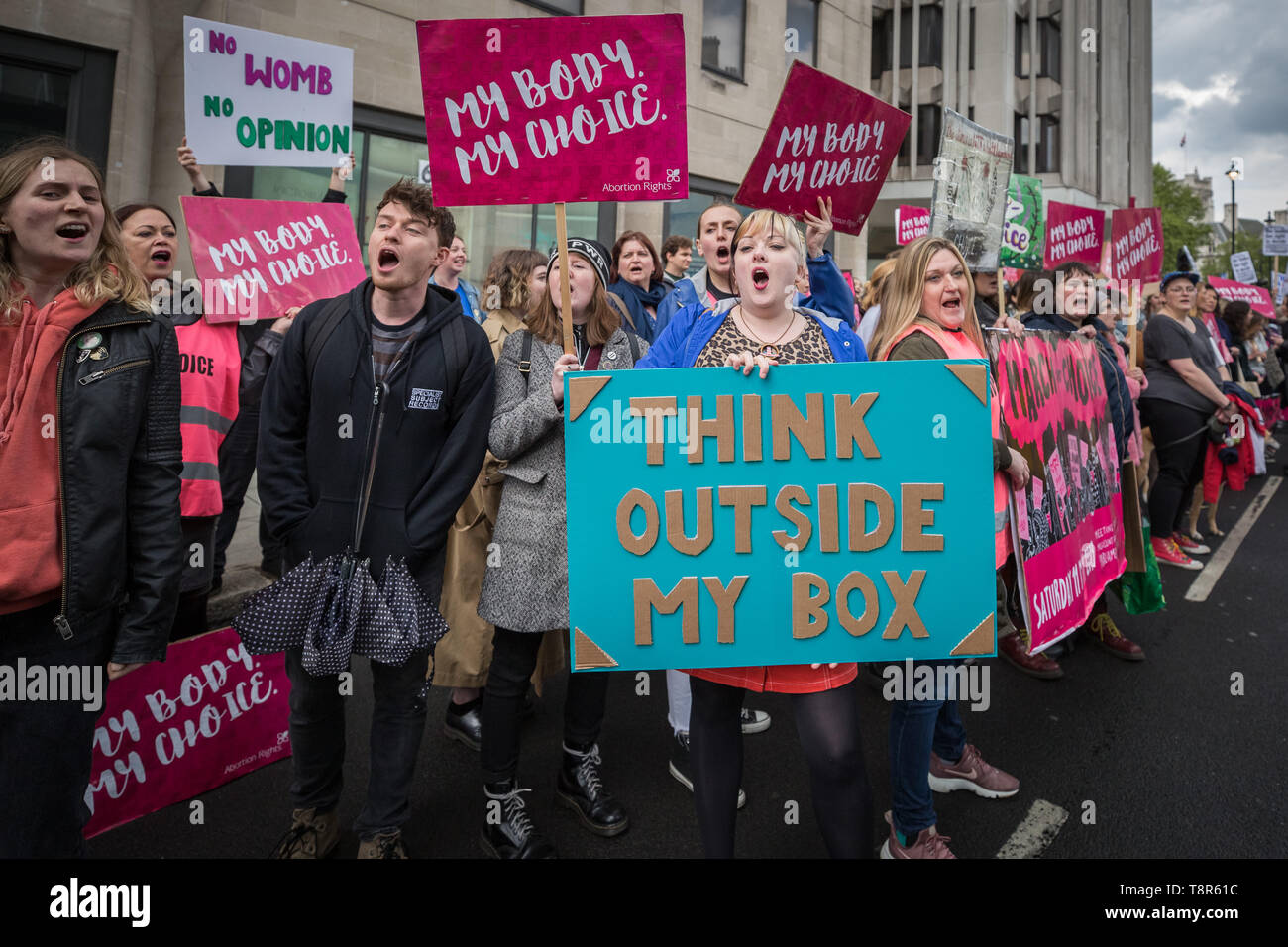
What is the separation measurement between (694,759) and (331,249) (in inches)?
132

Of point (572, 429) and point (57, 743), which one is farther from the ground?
point (572, 429)

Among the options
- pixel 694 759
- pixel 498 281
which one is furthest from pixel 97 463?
pixel 498 281

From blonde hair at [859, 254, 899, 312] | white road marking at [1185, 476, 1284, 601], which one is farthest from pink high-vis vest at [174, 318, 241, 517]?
white road marking at [1185, 476, 1284, 601]

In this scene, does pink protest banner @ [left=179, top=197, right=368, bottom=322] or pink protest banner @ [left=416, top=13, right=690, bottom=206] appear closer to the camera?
pink protest banner @ [left=416, top=13, right=690, bottom=206]

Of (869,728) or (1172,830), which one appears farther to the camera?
(869,728)

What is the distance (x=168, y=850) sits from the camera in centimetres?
271

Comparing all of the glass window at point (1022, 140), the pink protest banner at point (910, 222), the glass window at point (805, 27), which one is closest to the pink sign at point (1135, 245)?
the pink protest banner at point (910, 222)

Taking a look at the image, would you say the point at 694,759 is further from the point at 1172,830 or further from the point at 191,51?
the point at 191,51

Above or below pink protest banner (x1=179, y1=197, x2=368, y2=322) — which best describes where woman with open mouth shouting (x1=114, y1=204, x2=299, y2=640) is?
below

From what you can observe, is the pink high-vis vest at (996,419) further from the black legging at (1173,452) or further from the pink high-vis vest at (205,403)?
the black legging at (1173,452)

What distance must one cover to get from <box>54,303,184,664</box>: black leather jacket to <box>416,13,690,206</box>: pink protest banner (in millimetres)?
968

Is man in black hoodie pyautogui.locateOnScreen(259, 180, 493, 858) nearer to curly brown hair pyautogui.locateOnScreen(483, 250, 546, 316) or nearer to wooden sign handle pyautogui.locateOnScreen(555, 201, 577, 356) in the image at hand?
wooden sign handle pyautogui.locateOnScreen(555, 201, 577, 356)

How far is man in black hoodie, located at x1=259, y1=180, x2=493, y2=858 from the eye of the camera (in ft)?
8.18

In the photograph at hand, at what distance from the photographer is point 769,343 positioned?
2.29 m
